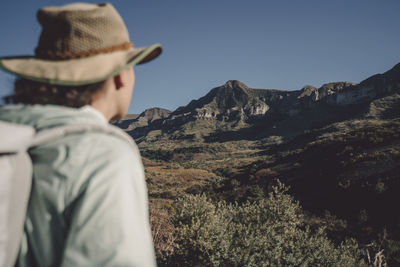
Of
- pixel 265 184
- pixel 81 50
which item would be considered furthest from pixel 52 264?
pixel 265 184

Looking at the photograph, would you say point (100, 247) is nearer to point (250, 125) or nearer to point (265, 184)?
point (265, 184)

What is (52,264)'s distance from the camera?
0.83 metres

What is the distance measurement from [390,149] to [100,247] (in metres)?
33.4

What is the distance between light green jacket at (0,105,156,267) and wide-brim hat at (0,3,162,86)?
1.04ft

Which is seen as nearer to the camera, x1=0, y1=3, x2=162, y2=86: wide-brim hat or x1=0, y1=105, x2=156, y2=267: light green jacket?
x1=0, y1=105, x2=156, y2=267: light green jacket

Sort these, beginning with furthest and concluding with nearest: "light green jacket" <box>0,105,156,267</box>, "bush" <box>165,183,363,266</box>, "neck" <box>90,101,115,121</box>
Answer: "bush" <box>165,183,363,266</box>, "neck" <box>90,101,115,121</box>, "light green jacket" <box>0,105,156,267</box>

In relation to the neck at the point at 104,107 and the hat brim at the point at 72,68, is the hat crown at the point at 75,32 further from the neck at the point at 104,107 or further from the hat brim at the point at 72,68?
the neck at the point at 104,107

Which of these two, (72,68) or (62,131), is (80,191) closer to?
(62,131)

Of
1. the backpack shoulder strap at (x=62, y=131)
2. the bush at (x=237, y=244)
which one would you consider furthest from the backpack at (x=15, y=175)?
the bush at (x=237, y=244)

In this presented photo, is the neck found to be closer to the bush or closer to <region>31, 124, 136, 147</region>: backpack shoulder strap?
<region>31, 124, 136, 147</region>: backpack shoulder strap

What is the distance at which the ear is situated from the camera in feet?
4.08

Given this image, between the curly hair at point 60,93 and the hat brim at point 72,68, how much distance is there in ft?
0.19

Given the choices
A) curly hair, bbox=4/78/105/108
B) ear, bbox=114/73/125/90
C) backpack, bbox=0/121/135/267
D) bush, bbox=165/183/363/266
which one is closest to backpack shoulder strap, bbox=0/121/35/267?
backpack, bbox=0/121/135/267

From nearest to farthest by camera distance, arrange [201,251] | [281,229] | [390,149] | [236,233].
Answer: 1. [201,251]
2. [236,233]
3. [281,229]
4. [390,149]
